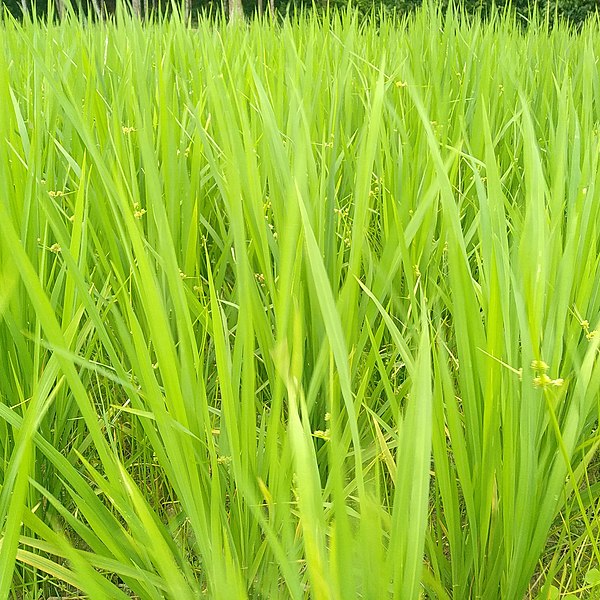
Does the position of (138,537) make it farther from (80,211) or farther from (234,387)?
(80,211)

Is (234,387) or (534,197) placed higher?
(534,197)

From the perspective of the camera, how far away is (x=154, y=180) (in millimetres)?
544

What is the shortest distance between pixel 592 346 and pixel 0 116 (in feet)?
2.04

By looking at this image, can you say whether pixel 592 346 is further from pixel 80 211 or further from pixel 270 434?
pixel 80 211

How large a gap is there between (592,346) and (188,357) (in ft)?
0.99

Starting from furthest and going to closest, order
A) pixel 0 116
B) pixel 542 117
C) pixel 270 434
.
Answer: pixel 542 117 < pixel 0 116 < pixel 270 434

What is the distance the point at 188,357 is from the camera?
48 centimetres

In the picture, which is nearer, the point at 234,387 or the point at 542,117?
the point at 234,387

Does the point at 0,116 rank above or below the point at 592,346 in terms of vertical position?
above

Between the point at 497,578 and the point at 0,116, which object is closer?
the point at 497,578

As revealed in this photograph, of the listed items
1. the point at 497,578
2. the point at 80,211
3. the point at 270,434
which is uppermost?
the point at 80,211

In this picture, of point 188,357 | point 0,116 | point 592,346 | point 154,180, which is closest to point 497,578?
point 592,346

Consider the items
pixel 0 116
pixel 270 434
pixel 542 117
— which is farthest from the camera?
pixel 542 117

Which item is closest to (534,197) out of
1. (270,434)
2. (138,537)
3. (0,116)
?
(270,434)
